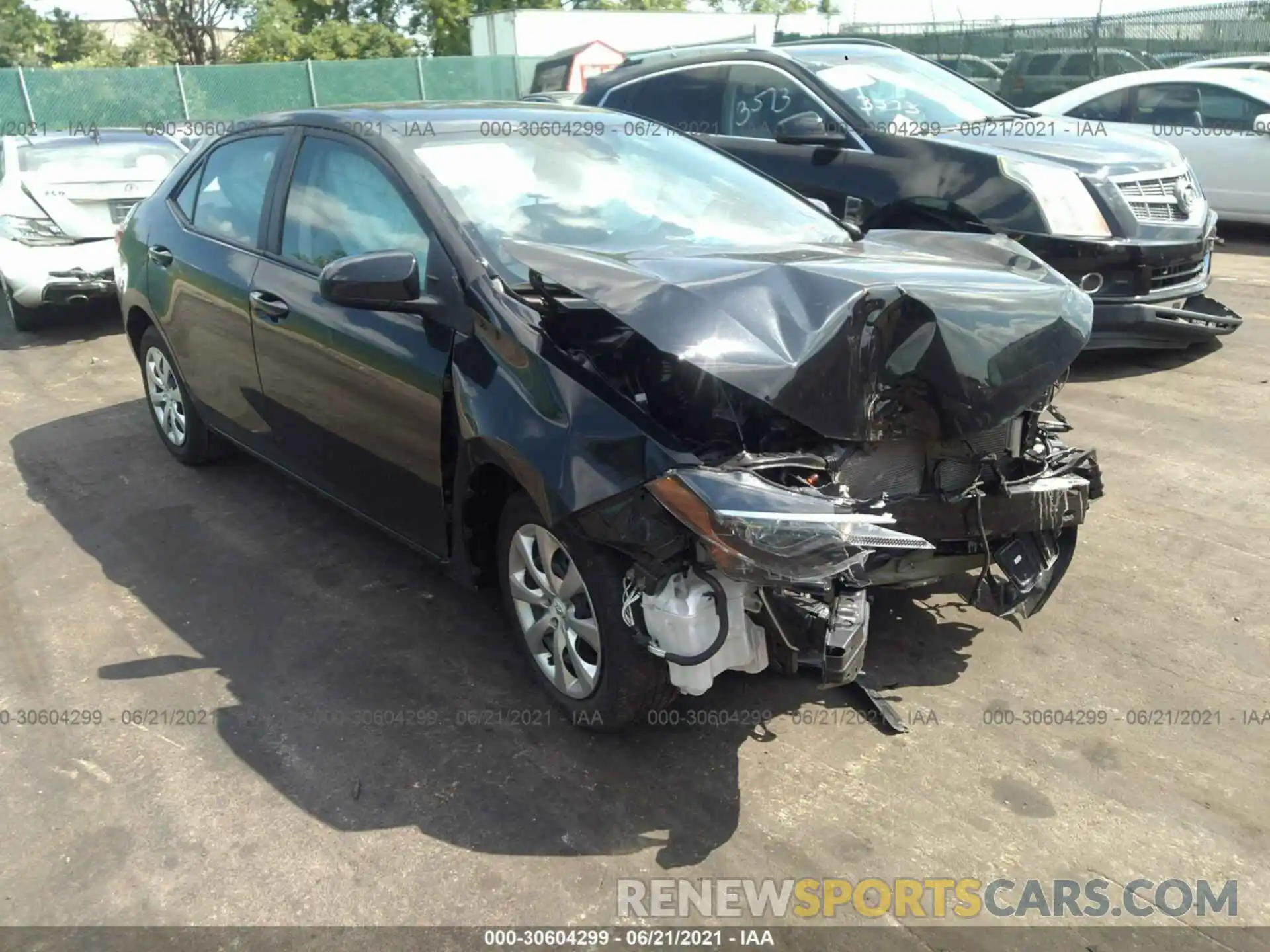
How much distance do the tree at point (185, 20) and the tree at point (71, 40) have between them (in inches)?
254

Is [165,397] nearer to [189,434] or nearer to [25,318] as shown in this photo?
[189,434]

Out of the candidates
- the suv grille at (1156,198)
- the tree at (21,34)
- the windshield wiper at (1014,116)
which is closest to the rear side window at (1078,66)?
the windshield wiper at (1014,116)

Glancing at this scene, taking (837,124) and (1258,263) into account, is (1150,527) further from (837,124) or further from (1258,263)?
(1258,263)

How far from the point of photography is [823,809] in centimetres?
303

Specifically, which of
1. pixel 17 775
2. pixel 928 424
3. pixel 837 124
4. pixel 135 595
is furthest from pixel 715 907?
pixel 837 124

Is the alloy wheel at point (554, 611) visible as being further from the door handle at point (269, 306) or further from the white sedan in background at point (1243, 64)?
the white sedan in background at point (1243, 64)

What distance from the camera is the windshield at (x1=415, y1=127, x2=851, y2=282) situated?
147 inches

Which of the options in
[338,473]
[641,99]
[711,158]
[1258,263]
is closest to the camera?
[338,473]

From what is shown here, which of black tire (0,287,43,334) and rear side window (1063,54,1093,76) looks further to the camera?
rear side window (1063,54,1093,76)

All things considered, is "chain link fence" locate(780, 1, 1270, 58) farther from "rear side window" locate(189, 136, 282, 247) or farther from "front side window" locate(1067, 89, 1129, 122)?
"rear side window" locate(189, 136, 282, 247)

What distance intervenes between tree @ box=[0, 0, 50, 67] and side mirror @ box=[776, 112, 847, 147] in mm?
40449

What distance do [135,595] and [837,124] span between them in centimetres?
507
